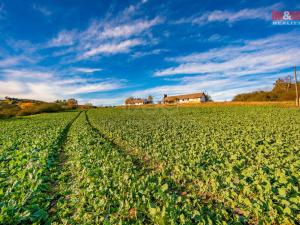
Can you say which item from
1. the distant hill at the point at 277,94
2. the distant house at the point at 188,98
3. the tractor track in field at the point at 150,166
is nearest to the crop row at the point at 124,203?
the tractor track in field at the point at 150,166

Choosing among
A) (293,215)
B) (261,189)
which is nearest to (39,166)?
(261,189)

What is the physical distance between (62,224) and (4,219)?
139cm

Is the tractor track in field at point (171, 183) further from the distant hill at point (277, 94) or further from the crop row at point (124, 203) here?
the distant hill at point (277, 94)

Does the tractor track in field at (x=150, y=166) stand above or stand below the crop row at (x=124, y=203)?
below

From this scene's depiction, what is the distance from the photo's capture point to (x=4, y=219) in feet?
14.5

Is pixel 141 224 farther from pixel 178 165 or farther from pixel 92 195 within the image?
pixel 178 165

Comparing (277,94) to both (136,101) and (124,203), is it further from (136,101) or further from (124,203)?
(136,101)

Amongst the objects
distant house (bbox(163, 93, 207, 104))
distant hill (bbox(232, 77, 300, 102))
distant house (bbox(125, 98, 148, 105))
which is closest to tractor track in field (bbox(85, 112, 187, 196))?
distant hill (bbox(232, 77, 300, 102))

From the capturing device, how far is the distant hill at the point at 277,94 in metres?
63.0

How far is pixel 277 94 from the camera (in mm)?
67750

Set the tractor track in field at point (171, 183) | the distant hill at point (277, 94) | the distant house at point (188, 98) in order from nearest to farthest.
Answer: the tractor track in field at point (171, 183) → the distant hill at point (277, 94) → the distant house at point (188, 98)

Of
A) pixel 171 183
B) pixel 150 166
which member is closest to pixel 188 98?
pixel 150 166

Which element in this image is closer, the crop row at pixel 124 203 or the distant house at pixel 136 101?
the crop row at pixel 124 203

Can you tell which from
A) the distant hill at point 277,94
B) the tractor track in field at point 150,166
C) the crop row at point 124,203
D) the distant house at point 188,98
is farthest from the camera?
the distant house at point 188,98
